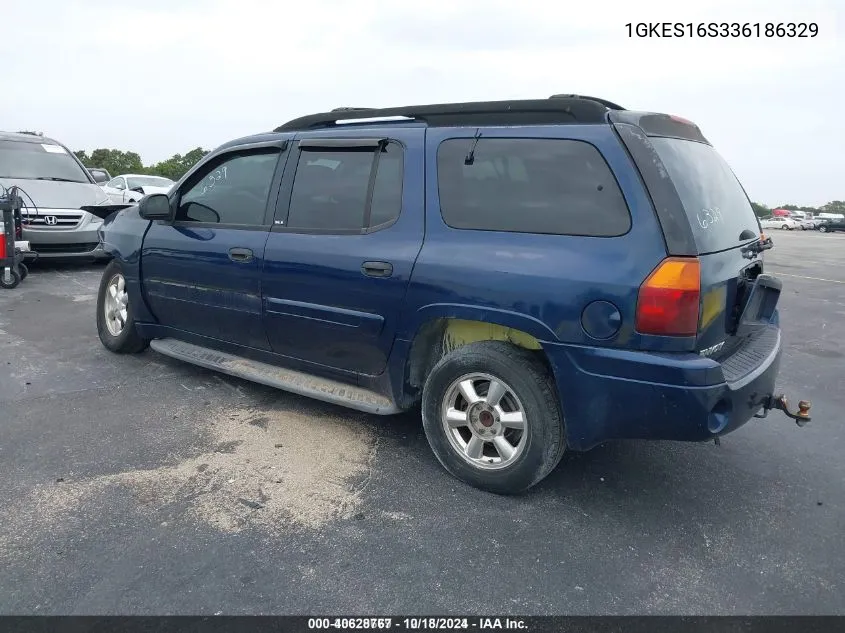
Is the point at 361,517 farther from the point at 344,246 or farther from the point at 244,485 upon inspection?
the point at 344,246

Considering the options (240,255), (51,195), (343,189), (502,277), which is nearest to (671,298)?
(502,277)

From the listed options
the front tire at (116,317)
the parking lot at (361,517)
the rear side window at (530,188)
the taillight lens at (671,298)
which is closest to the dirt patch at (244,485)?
the parking lot at (361,517)

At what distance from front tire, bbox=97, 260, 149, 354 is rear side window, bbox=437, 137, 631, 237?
302 centimetres

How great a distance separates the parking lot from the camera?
244 cm

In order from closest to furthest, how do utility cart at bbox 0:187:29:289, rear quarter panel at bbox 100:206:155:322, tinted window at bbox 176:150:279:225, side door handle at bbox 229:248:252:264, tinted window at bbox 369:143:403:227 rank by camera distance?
1. tinted window at bbox 369:143:403:227
2. side door handle at bbox 229:248:252:264
3. tinted window at bbox 176:150:279:225
4. rear quarter panel at bbox 100:206:155:322
5. utility cart at bbox 0:187:29:289

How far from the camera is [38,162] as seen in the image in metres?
9.82

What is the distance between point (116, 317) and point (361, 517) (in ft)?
11.0

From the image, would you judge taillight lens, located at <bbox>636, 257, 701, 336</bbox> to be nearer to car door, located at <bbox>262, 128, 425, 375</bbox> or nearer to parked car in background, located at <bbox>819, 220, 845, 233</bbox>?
car door, located at <bbox>262, 128, 425, 375</bbox>

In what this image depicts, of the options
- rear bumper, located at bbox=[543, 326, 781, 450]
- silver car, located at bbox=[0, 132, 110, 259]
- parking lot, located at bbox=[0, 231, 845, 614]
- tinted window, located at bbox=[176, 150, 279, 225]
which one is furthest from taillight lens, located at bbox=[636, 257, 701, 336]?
silver car, located at bbox=[0, 132, 110, 259]

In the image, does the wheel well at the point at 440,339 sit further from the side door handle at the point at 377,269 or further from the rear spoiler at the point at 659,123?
the rear spoiler at the point at 659,123

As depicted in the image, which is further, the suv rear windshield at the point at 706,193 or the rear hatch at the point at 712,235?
the suv rear windshield at the point at 706,193

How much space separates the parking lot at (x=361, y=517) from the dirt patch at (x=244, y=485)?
0.04 ft

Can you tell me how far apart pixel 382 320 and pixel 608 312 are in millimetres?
1206

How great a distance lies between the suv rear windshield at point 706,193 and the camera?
9.29 ft
